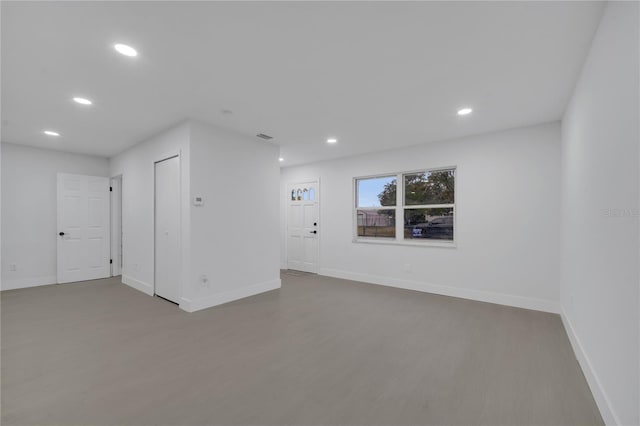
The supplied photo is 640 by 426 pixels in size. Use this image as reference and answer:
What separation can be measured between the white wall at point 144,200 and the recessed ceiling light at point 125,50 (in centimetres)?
150

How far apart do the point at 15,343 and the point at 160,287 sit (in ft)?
5.37

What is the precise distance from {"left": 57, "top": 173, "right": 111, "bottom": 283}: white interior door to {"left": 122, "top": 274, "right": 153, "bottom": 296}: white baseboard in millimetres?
990

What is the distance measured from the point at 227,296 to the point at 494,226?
4145 millimetres

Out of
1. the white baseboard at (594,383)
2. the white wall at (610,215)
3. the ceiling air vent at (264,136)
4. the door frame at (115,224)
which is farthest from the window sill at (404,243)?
the door frame at (115,224)

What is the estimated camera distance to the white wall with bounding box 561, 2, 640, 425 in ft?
4.52

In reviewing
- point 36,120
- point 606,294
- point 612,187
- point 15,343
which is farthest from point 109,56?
point 606,294

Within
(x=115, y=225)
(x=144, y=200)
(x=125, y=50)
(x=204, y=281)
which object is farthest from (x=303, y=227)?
(x=125, y=50)

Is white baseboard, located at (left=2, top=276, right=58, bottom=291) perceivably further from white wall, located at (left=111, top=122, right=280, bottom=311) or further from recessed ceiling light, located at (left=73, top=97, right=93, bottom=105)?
recessed ceiling light, located at (left=73, top=97, right=93, bottom=105)

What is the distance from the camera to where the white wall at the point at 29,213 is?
4.88 meters

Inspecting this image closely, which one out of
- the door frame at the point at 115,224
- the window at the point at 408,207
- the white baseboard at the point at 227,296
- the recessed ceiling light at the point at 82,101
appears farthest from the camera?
the door frame at the point at 115,224

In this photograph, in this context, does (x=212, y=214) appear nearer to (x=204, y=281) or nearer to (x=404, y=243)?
(x=204, y=281)

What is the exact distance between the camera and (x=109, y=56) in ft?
7.50

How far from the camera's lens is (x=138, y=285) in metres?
4.80

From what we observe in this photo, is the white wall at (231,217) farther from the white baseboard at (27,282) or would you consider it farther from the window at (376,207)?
the white baseboard at (27,282)
